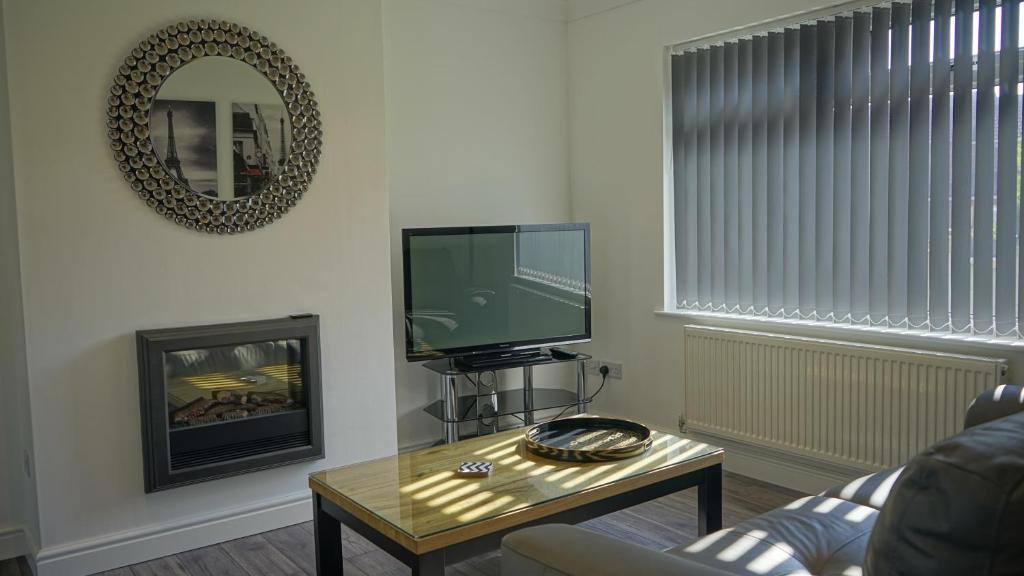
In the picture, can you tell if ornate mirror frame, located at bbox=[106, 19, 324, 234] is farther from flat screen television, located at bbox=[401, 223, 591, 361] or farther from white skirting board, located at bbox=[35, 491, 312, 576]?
white skirting board, located at bbox=[35, 491, 312, 576]

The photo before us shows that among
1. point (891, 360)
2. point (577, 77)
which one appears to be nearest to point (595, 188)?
point (577, 77)

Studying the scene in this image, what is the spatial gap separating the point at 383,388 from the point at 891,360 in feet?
7.39

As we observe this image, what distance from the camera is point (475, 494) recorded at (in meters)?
2.35

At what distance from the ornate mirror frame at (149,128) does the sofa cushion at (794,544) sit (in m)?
2.26

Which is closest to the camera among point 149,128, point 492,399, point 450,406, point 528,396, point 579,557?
point 579,557

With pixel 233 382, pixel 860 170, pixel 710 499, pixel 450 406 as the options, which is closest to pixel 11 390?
pixel 233 382

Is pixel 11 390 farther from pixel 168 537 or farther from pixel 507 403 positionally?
pixel 507 403

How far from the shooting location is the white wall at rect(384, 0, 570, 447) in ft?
14.3

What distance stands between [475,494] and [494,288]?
201cm

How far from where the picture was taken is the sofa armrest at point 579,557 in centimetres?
145

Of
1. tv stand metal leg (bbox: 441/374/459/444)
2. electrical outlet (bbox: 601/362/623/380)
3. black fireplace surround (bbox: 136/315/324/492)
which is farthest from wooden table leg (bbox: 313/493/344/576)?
electrical outlet (bbox: 601/362/623/380)

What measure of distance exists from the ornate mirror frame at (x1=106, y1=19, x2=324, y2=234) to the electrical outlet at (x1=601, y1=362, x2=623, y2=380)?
2.18 m

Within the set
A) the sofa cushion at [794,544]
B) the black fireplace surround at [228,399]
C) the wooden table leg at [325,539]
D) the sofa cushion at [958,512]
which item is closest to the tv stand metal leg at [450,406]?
the black fireplace surround at [228,399]

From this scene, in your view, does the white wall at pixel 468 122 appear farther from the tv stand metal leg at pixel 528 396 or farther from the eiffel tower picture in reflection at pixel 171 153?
the eiffel tower picture in reflection at pixel 171 153
